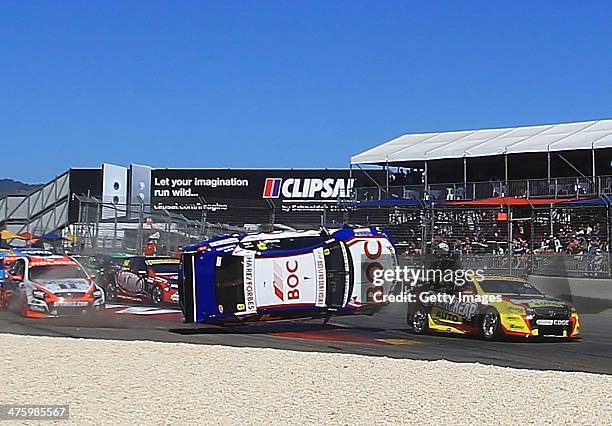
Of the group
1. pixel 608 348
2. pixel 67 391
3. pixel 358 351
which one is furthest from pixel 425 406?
pixel 608 348

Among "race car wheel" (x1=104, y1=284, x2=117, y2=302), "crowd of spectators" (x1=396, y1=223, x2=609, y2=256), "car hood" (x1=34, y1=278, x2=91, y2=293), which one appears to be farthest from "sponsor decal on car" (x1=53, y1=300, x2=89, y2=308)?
"crowd of spectators" (x1=396, y1=223, x2=609, y2=256)

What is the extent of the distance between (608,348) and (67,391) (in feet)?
28.4

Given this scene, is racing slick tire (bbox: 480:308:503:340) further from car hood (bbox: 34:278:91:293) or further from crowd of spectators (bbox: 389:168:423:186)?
crowd of spectators (bbox: 389:168:423:186)

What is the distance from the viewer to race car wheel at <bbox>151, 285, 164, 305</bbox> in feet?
70.6

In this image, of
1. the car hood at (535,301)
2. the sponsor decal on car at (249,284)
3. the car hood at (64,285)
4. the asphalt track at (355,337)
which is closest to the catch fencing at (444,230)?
the asphalt track at (355,337)

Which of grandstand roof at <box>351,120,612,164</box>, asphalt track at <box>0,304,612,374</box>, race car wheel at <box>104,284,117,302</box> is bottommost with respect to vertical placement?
asphalt track at <box>0,304,612,374</box>

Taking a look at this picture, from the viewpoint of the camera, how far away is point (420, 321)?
16.5 meters

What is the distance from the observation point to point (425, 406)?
8617mm

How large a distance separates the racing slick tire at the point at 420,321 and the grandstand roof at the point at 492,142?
24796 mm

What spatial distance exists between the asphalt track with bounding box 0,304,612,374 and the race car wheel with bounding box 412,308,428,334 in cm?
31

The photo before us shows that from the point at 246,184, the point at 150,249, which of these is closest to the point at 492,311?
the point at 150,249

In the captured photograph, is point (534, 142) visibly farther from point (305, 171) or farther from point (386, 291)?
point (386, 291)

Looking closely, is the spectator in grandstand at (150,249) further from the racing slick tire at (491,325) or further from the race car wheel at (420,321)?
the racing slick tire at (491,325)

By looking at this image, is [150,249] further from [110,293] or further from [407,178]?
[407,178]
